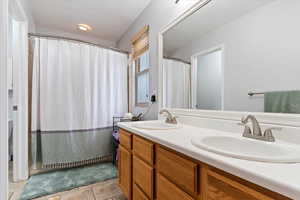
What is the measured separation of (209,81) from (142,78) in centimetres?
125

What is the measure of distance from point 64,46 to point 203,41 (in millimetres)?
1914

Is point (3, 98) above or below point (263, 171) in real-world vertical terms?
above

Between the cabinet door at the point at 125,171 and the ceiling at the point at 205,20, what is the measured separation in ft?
3.89

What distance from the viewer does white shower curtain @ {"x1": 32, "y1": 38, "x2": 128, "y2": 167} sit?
2.02 metres

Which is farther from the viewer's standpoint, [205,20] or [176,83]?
[176,83]

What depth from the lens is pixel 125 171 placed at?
4.73 feet

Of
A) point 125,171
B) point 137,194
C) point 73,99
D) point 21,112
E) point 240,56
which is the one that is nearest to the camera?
point 240,56

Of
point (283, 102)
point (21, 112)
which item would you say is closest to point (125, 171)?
point (283, 102)

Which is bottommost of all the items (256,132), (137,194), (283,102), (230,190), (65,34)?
(137,194)

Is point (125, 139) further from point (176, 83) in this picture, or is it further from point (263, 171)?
point (263, 171)

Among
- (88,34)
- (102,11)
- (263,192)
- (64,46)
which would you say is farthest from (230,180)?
(88,34)

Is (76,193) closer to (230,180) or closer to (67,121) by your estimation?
(67,121)

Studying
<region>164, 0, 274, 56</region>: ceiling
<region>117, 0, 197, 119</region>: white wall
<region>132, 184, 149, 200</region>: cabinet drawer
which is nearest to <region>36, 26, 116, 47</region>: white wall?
<region>117, 0, 197, 119</region>: white wall

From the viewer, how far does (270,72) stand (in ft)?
2.90
